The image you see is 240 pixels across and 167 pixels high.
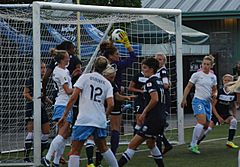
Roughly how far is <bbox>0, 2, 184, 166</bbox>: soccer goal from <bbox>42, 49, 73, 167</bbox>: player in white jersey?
676 mm

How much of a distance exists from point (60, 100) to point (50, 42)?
3.38m

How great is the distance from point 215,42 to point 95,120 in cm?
2187

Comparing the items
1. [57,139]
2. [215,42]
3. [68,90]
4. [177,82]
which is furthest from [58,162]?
[215,42]

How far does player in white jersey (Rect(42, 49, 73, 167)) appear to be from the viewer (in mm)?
12336

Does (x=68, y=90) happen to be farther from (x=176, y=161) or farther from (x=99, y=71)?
(x=176, y=161)

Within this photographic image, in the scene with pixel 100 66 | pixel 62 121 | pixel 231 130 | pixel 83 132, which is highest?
pixel 100 66

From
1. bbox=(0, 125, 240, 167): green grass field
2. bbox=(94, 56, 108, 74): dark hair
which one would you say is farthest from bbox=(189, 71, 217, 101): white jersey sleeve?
bbox=(94, 56, 108, 74): dark hair

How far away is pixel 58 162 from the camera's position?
1239cm

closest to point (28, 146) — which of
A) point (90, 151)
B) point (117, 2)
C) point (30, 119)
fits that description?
point (30, 119)

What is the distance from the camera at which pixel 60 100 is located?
1270 centimetres

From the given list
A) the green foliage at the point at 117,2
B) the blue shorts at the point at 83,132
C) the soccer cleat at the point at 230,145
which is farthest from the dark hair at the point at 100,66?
the green foliage at the point at 117,2

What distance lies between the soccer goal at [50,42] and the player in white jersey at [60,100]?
68 centimetres

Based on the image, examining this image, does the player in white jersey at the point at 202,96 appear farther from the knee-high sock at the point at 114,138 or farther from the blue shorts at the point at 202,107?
the knee-high sock at the point at 114,138

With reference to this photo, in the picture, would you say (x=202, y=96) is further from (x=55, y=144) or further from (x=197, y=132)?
(x=55, y=144)
